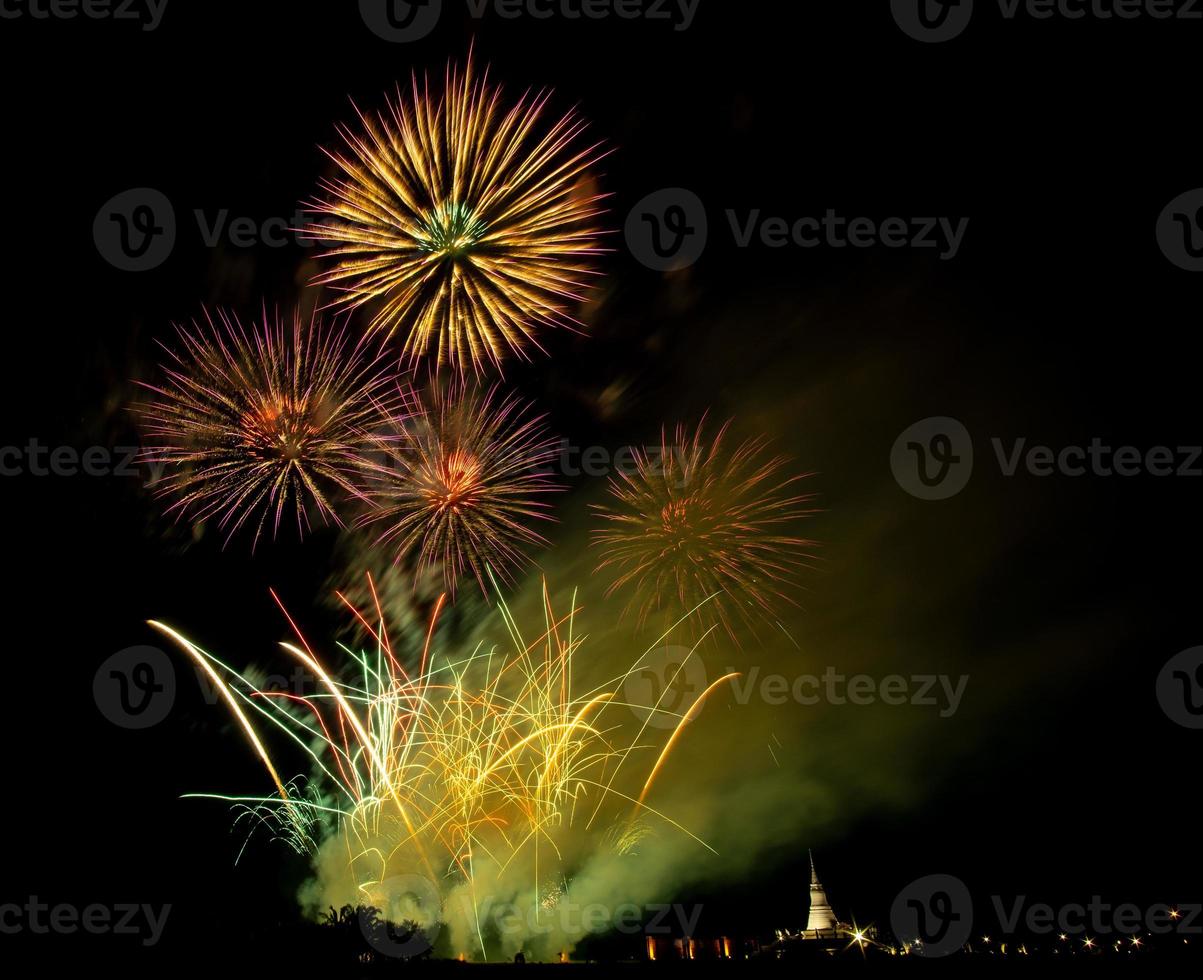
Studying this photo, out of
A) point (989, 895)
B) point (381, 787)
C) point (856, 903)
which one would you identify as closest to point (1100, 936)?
point (989, 895)

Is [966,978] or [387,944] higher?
[387,944]

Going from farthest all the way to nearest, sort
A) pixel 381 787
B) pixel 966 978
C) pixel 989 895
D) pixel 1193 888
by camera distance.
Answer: pixel 989 895
pixel 1193 888
pixel 381 787
pixel 966 978

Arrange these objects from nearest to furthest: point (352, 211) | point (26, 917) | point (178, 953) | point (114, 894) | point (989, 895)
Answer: point (178, 953)
point (352, 211)
point (26, 917)
point (114, 894)
point (989, 895)

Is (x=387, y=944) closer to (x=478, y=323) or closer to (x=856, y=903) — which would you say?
(x=478, y=323)

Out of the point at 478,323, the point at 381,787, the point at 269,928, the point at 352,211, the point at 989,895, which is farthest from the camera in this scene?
the point at 989,895

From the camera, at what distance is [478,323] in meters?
17.4

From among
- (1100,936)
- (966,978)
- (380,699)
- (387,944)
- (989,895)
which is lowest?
(1100,936)

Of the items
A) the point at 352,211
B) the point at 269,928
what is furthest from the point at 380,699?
the point at 352,211

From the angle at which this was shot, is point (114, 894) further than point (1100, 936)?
No

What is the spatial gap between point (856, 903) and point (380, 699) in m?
55.1

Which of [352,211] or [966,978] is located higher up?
[352,211]

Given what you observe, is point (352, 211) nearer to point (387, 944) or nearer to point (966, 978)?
point (387, 944)

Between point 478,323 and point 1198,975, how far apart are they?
1832cm

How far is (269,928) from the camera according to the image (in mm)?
13203
